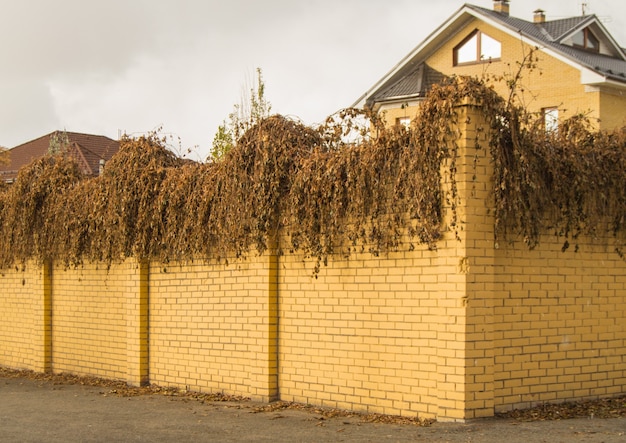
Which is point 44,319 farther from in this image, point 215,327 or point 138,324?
point 215,327

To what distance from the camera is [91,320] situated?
14.1m

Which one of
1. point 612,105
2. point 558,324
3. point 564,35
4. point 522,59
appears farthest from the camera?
point 564,35

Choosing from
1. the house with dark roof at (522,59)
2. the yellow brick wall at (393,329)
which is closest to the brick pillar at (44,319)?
the yellow brick wall at (393,329)

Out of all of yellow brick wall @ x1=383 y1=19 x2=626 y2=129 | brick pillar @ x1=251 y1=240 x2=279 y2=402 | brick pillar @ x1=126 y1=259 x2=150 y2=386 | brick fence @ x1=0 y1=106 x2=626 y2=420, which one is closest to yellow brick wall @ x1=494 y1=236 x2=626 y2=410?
brick fence @ x1=0 y1=106 x2=626 y2=420

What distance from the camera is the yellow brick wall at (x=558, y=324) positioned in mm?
9203

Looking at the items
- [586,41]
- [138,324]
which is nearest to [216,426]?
[138,324]

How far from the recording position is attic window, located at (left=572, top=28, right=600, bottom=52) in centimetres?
3038

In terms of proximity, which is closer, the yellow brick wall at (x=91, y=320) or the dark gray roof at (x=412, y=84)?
the yellow brick wall at (x=91, y=320)

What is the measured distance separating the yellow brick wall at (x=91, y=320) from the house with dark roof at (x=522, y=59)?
13.7 metres

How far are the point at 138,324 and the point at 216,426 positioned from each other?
368cm

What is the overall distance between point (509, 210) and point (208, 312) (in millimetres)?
4714

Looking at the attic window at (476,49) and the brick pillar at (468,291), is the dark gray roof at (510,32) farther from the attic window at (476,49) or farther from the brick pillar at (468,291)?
the brick pillar at (468,291)

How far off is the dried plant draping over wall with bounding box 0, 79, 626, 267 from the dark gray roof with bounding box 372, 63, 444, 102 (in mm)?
15885

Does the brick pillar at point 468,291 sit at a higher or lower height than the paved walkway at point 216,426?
higher
